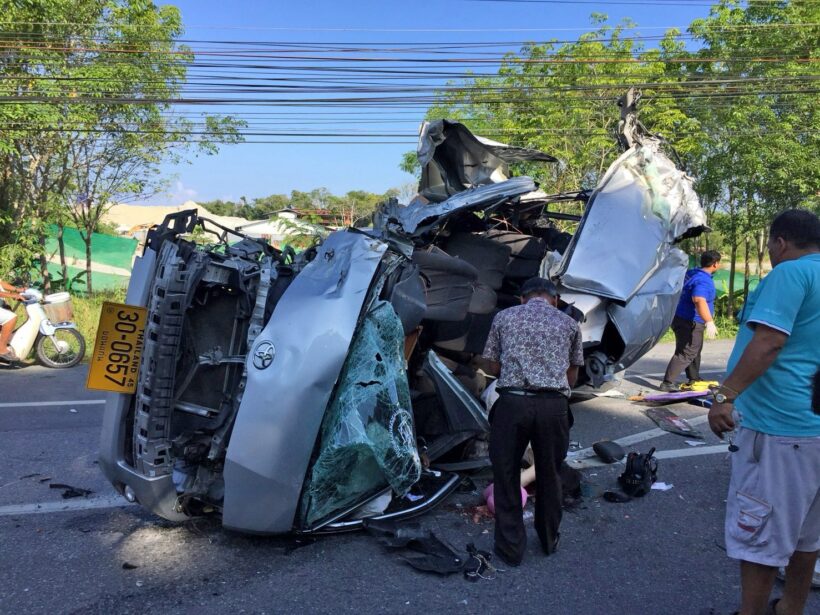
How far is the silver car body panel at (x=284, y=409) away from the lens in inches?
112

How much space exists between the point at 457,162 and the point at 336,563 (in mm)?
3437

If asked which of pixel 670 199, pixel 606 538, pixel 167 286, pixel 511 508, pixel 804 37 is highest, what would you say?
pixel 804 37

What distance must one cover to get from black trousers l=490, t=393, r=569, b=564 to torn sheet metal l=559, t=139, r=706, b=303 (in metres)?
1.80

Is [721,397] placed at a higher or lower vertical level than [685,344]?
higher

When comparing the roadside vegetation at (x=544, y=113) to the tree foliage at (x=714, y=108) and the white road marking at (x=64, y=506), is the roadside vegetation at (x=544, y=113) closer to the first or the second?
the tree foliage at (x=714, y=108)

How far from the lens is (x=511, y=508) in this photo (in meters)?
3.11

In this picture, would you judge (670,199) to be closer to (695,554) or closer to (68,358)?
(695,554)

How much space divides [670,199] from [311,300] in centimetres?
359

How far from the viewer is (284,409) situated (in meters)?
2.86

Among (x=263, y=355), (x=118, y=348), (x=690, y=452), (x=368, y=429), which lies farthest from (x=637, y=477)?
(x=118, y=348)

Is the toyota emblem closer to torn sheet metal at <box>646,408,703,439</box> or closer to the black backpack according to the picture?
the black backpack

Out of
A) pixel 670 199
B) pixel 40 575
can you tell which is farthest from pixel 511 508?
pixel 670 199

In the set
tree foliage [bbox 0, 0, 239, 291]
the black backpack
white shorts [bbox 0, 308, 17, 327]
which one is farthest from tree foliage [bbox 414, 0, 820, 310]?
the black backpack

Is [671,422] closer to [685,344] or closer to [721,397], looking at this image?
[685,344]
